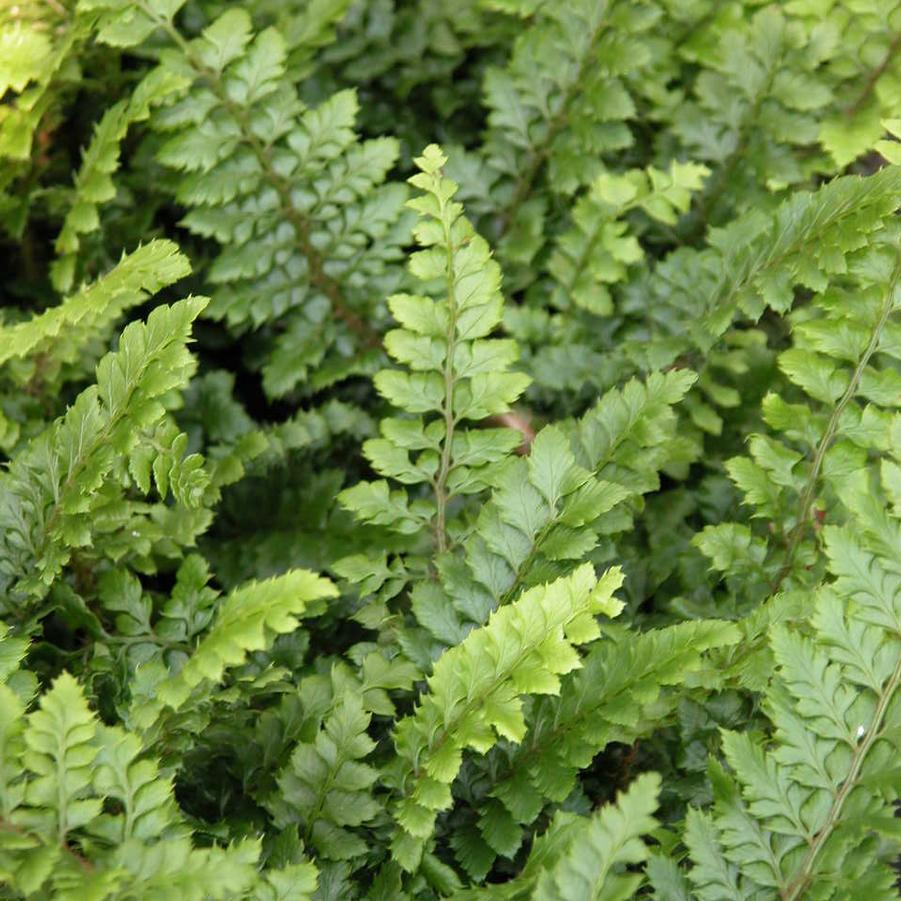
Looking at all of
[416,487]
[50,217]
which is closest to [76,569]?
[416,487]

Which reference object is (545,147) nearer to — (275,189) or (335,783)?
(275,189)

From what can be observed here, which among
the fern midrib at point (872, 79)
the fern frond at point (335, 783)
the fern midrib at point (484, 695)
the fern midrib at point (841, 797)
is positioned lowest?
the fern midrib at point (841, 797)

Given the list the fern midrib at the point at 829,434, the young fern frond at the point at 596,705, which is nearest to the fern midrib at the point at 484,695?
the young fern frond at the point at 596,705

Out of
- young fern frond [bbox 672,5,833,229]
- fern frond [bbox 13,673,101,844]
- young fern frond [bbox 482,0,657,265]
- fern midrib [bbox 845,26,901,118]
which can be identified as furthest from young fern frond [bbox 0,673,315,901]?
fern midrib [bbox 845,26,901,118]

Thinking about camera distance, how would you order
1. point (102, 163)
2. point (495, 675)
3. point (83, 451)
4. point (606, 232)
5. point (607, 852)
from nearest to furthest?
point (607, 852), point (495, 675), point (83, 451), point (102, 163), point (606, 232)

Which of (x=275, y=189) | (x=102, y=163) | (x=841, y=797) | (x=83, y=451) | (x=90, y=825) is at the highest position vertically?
(x=102, y=163)

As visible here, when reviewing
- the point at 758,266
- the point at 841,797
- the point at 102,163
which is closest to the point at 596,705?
the point at 841,797

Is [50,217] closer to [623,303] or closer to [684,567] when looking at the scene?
[623,303]

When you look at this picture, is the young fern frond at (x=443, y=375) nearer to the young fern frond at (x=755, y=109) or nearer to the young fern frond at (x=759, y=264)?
the young fern frond at (x=759, y=264)
